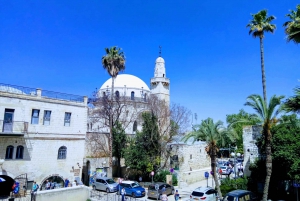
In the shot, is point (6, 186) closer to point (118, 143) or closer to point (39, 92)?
point (39, 92)

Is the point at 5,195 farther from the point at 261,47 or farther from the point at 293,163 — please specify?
the point at 261,47

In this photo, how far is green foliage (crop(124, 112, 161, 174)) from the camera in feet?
95.1

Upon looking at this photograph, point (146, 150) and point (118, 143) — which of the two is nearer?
point (146, 150)

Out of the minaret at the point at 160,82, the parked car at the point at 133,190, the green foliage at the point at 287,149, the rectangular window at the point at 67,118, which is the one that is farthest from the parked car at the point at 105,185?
the minaret at the point at 160,82

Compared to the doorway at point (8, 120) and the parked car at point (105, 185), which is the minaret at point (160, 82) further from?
the doorway at point (8, 120)

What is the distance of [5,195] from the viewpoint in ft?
72.3

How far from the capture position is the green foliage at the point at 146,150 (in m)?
29.0

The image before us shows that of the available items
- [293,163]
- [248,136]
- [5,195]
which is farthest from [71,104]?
[293,163]

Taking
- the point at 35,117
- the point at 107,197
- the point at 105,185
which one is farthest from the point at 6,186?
the point at 107,197

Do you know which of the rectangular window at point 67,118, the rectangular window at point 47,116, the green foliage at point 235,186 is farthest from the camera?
the rectangular window at point 67,118

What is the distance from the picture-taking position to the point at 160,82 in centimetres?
5575

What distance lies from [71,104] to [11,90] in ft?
19.4

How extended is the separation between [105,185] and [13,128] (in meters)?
10.7

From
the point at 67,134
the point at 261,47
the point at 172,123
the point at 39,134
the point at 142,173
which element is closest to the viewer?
the point at 261,47
